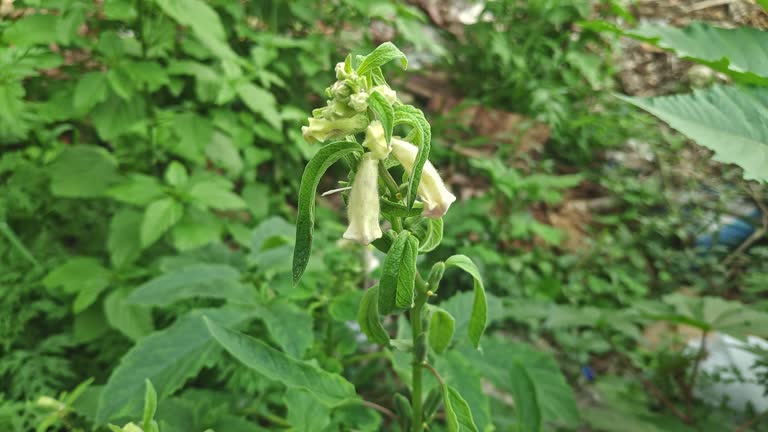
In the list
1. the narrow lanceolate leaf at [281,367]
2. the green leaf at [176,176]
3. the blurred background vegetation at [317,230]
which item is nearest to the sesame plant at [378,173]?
the narrow lanceolate leaf at [281,367]

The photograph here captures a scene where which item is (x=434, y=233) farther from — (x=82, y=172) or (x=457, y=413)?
(x=82, y=172)

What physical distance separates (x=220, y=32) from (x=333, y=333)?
3.19ft

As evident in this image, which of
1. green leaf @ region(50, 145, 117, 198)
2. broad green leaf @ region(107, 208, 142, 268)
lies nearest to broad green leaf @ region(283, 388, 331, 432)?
broad green leaf @ region(107, 208, 142, 268)

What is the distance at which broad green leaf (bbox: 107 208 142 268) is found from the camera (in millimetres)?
1393

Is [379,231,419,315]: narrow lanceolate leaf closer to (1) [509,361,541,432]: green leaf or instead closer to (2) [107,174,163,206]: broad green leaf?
(1) [509,361,541,432]: green leaf

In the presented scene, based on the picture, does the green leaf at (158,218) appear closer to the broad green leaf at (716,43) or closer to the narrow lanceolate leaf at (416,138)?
the narrow lanceolate leaf at (416,138)

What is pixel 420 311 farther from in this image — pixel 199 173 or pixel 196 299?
pixel 199 173

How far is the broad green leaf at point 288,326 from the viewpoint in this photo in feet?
3.06

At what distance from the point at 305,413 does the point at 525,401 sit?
0.41 meters

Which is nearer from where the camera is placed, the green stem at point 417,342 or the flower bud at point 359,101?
the flower bud at point 359,101

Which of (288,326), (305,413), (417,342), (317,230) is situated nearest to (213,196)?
(317,230)

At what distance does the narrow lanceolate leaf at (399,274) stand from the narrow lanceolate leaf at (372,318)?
12cm

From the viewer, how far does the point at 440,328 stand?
782 mm

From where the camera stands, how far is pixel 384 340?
0.77 meters
